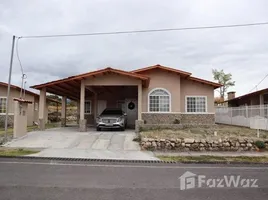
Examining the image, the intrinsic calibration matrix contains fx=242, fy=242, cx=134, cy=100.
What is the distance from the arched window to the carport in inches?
47.2

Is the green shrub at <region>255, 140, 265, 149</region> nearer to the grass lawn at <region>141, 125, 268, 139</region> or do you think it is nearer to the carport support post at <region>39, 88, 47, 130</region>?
the grass lawn at <region>141, 125, 268, 139</region>

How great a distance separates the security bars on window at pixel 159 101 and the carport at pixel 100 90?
4.05ft

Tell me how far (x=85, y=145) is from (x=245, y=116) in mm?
14671

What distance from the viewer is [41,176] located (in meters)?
6.54

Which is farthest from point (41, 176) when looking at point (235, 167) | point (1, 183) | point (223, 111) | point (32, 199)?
point (223, 111)

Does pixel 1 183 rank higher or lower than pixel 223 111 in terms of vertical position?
lower

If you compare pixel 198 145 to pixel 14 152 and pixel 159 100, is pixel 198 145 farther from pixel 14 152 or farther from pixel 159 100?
pixel 14 152

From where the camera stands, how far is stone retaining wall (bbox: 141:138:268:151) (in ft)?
38.2

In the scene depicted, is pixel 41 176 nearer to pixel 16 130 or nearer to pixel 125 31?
pixel 16 130

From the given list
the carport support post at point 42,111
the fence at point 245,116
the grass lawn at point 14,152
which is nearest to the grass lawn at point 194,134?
the fence at point 245,116

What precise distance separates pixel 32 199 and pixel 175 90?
15.3 metres

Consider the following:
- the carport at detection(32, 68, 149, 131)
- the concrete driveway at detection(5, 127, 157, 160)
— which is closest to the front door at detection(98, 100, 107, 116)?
the carport at detection(32, 68, 149, 131)

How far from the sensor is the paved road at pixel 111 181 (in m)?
5.06
